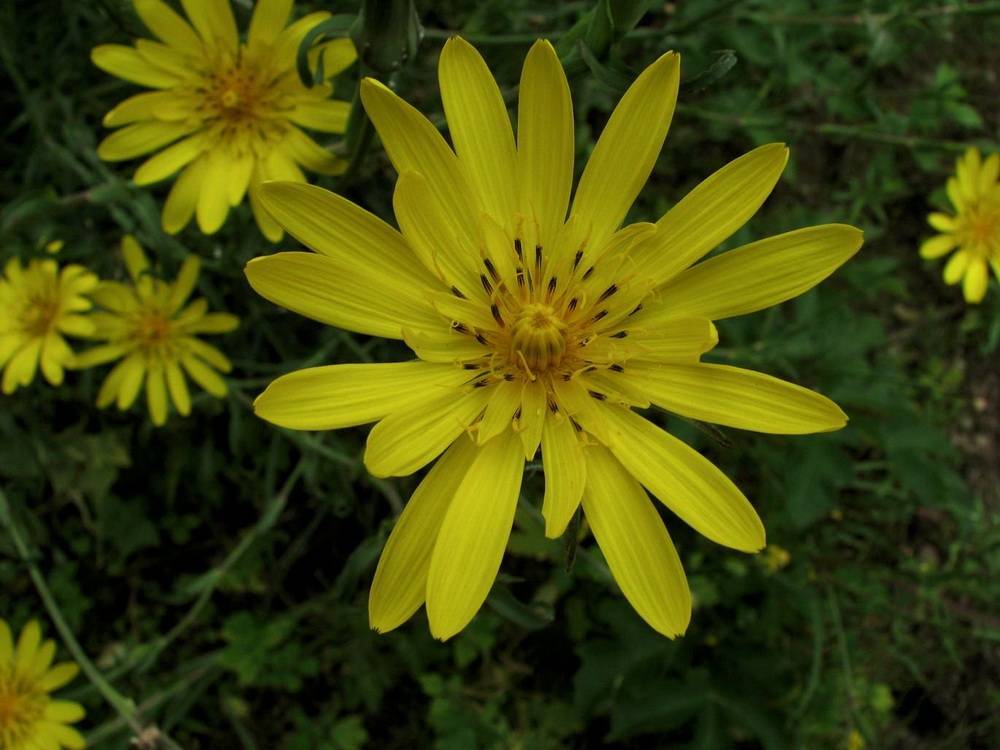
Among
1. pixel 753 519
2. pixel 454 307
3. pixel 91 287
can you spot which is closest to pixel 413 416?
pixel 454 307

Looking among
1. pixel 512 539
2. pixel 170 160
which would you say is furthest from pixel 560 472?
pixel 170 160

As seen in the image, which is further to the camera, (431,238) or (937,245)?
(937,245)

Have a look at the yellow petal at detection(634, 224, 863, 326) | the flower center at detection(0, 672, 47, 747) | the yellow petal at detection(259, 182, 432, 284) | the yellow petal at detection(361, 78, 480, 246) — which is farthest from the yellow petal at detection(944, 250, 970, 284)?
the flower center at detection(0, 672, 47, 747)

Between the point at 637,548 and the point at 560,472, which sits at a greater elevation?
the point at 560,472

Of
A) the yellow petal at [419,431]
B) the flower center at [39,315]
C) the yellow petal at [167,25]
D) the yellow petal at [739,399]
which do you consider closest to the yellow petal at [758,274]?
the yellow petal at [739,399]

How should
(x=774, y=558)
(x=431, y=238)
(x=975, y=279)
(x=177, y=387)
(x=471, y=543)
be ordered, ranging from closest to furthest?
(x=471, y=543) → (x=431, y=238) → (x=177, y=387) → (x=774, y=558) → (x=975, y=279)

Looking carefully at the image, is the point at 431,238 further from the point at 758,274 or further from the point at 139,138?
the point at 139,138
